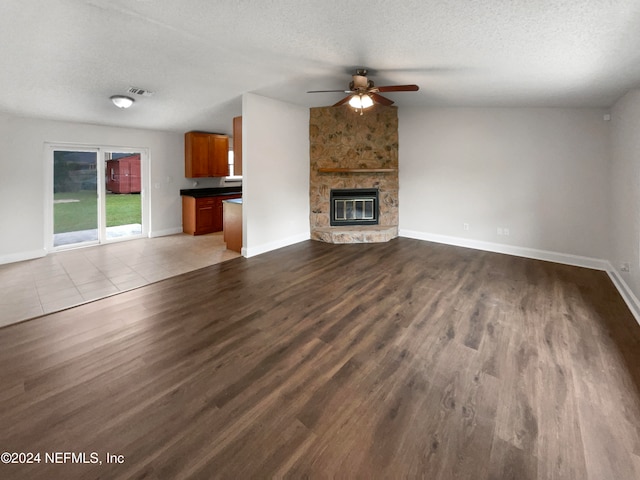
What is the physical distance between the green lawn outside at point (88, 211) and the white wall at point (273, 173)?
308cm

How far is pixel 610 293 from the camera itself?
12.0ft

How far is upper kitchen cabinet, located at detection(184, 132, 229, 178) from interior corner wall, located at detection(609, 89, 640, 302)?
683 cm

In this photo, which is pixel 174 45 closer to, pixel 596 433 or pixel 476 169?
pixel 596 433

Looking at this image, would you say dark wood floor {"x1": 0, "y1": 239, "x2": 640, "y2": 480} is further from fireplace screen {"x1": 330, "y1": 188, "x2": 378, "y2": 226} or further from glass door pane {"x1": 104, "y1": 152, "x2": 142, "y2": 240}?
glass door pane {"x1": 104, "y1": 152, "x2": 142, "y2": 240}

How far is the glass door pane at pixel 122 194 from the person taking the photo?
6.05 meters

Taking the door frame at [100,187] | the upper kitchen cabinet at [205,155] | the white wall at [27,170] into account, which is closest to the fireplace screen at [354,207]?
the upper kitchen cabinet at [205,155]

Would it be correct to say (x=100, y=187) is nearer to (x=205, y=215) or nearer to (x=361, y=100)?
(x=205, y=215)

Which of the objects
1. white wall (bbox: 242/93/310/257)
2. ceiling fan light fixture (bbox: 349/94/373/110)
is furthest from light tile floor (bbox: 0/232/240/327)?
ceiling fan light fixture (bbox: 349/94/373/110)

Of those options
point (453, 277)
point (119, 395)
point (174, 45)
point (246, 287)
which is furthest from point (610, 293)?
point (174, 45)

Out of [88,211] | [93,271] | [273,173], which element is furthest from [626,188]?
[88,211]

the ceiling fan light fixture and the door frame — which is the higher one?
the ceiling fan light fixture

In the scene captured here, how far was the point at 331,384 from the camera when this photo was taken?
2086mm

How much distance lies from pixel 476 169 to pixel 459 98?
1.42 m

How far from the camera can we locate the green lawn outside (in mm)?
5520
